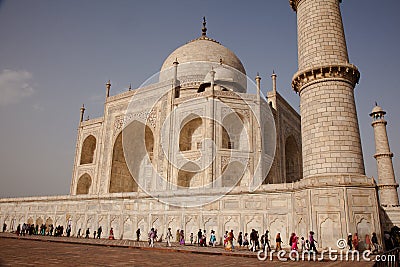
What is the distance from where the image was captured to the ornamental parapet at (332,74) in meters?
9.51

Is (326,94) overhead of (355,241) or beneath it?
overhead

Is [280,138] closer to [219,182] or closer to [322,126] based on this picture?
[219,182]

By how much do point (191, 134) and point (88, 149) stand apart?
984 centimetres

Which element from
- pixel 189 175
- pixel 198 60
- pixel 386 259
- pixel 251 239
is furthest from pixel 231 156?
pixel 386 259

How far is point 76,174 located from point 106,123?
4.76m

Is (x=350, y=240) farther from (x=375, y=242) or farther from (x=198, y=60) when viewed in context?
(x=198, y=60)

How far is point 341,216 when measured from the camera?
842cm

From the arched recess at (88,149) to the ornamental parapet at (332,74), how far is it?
62.9 ft

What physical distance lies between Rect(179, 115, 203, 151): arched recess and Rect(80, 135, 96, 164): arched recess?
8.86 m

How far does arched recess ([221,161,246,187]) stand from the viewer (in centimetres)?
1745

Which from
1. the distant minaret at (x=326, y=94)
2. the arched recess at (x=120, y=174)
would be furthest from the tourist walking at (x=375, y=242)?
the arched recess at (x=120, y=174)

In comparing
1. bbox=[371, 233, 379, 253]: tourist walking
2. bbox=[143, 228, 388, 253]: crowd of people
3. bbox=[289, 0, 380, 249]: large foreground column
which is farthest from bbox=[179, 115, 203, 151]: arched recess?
bbox=[371, 233, 379, 253]: tourist walking

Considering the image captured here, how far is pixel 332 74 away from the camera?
957 cm

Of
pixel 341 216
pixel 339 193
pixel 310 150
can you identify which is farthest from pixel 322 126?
pixel 341 216
